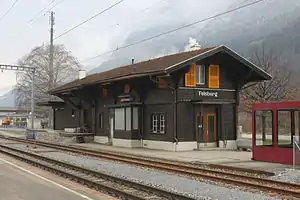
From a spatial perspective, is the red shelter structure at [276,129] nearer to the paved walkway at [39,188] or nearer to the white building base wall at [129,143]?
the paved walkway at [39,188]

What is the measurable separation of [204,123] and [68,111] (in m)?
19.4

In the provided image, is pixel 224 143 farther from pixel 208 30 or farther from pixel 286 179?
pixel 208 30

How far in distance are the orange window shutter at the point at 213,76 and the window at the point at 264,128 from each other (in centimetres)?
893

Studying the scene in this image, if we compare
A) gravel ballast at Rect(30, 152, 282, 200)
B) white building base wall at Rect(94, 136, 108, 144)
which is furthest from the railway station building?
gravel ballast at Rect(30, 152, 282, 200)

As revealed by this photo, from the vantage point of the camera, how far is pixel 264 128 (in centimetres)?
1725

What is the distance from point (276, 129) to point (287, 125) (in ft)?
1.42

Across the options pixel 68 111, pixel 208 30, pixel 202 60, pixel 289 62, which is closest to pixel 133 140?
pixel 202 60

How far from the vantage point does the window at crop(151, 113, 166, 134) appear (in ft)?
85.6

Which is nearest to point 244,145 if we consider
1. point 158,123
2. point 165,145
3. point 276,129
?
point 165,145

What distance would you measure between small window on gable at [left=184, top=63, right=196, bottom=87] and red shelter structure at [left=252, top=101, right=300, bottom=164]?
319 inches

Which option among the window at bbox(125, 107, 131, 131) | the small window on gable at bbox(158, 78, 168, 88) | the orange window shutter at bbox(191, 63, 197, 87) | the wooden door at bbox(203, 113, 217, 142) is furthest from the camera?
the window at bbox(125, 107, 131, 131)

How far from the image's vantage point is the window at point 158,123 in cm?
2608

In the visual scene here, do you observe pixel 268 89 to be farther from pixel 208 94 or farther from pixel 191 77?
pixel 191 77

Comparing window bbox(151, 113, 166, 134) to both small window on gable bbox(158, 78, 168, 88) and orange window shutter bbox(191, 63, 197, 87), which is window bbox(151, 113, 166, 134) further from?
orange window shutter bbox(191, 63, 197, 87)
